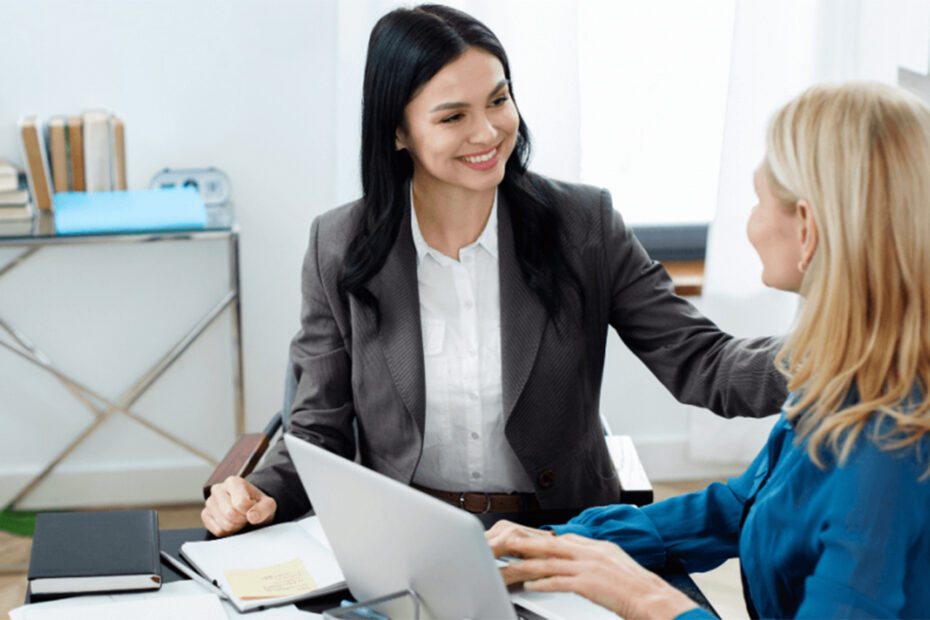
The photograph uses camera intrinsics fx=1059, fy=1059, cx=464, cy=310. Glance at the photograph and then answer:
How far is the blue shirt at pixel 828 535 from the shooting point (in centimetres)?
112

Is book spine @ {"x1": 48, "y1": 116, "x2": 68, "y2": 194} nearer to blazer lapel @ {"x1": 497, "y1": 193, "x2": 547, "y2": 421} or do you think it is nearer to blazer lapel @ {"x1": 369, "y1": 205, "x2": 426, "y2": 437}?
blazer lapel @ {"x1": 369, "y1": 205, "x2": 426, "y2": 437}

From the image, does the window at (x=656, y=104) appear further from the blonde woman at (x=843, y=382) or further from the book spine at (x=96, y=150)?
the blonde woman at (x=843, y=382)

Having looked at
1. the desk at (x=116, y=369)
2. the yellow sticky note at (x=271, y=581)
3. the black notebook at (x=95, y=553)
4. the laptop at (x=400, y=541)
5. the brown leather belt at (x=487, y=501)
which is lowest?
the desk at (x=116, y=369)

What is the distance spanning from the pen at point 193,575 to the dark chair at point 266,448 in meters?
0.19

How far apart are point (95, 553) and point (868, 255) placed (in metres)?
1.05

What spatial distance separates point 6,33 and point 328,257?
1468mm

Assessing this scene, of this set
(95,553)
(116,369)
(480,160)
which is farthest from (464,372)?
(116,369)

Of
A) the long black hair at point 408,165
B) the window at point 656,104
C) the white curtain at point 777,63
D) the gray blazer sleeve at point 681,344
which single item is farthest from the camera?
the window at point 656,104

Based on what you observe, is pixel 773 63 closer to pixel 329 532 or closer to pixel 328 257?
pixel 328 257

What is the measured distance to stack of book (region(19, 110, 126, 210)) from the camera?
8.87ft

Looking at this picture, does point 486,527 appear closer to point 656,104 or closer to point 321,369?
point 321,369

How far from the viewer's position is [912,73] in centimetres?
315

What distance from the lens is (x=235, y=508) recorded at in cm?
159


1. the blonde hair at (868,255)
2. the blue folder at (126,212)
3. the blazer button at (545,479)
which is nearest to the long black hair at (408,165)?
the blazer button at (545,479)
